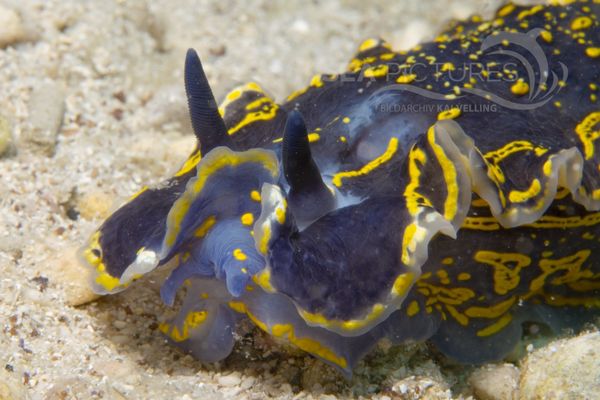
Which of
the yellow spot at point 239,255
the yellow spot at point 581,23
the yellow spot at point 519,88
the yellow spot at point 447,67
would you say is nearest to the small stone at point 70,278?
the yellow spot at point 239,255

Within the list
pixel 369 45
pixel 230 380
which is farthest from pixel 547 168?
pixel 230 380

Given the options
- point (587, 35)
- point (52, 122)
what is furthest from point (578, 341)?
point (52, 122)

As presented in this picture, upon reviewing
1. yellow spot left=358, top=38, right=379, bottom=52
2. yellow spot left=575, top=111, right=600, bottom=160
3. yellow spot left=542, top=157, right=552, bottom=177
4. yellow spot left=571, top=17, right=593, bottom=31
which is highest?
yellow spot left=571, top=17, right=593, bottom=31

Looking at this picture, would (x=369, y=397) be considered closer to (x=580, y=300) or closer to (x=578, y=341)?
(x=578, y=341)

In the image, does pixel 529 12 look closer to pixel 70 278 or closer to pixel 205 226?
pixel 205 226

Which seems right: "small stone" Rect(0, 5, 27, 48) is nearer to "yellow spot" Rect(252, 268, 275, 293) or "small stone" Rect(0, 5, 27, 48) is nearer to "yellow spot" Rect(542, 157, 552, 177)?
"yellow spot" Rect(252, 268, 275, 293)

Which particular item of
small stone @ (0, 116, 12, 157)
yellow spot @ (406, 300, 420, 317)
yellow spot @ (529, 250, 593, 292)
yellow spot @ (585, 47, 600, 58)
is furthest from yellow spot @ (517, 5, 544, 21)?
small stone @ (0, 116, 12, 157)

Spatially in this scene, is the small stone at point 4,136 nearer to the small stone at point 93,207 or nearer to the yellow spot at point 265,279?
the small stone at point 93,207
